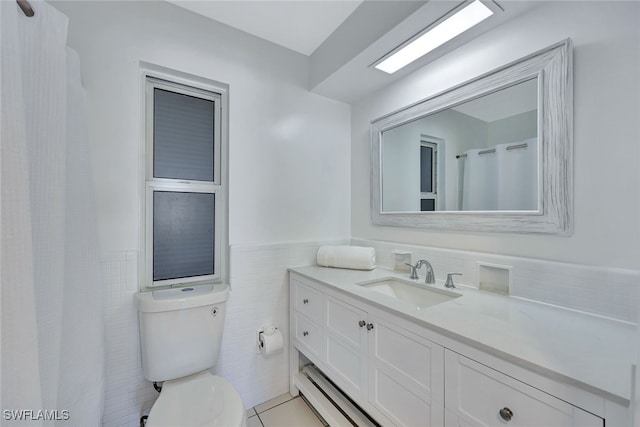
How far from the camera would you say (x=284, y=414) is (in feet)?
5.44

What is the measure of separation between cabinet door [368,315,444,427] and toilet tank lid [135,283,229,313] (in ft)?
2.75

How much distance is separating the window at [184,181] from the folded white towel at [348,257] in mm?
669

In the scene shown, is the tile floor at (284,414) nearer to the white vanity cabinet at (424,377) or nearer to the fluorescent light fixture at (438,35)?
the white vanity cabinet at (424,377)

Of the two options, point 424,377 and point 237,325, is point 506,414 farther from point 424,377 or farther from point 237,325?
point 237,325

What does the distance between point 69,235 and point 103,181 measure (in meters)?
0.55

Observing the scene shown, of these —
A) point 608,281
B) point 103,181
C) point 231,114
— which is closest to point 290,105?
point 231,114

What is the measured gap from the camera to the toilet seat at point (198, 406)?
106 cm

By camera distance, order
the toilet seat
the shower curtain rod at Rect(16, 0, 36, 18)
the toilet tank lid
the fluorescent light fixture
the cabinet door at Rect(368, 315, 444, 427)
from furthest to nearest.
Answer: the toilet tank lid
the fluorescent light fixture
the toilet seat
the cabinet door at Rect(368, 315, 444, 427)
the shower curtain rod at Rect(16, 0, 36, 18)

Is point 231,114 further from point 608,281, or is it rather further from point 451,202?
point 608,281

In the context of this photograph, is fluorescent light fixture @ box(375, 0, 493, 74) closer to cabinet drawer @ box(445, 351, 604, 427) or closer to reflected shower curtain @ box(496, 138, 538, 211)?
reflected shower curtain @ box(496, 138, 538, 211)

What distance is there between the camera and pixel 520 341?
80cm

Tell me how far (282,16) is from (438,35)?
905mm

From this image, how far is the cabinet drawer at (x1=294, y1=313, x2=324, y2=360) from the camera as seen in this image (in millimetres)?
1541

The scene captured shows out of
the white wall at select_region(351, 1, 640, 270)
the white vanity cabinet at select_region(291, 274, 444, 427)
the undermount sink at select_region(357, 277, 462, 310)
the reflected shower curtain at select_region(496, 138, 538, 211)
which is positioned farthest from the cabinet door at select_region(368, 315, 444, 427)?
the reflected shower curtain at select_region(496, 138, 538, 211)
